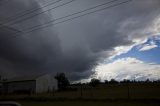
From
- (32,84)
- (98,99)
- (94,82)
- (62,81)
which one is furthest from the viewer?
(94,82)

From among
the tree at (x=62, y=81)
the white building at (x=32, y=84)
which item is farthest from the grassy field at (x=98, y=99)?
the tree at (x=62, y=81)

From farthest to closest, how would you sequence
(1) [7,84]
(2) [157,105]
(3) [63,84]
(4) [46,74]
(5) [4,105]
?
(3) [63,84], (1) [7,84], (4) [46,74], (2) [157,105], (5) [4,105]

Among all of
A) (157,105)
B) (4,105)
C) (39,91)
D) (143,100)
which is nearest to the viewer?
(4,105)

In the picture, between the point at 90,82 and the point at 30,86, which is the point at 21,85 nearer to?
the point at 30,86

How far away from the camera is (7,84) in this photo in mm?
78062

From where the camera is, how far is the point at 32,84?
67375 mm

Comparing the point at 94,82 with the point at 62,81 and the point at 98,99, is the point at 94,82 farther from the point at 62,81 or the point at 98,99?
the point at 98,99

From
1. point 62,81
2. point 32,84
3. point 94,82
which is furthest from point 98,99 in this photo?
point 94,82

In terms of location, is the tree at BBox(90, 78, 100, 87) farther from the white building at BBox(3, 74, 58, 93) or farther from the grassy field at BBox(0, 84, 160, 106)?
the grassy field at BBox(0, 84, 160, 106)

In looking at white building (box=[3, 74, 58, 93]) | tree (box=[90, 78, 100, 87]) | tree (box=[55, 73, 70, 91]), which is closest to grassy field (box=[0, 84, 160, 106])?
white building (box=[3, 74, 58, 93])

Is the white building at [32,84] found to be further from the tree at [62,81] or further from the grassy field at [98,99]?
the grassy field at [98,99]

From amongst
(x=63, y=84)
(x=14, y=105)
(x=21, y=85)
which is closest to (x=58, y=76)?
(x=63, y=84)

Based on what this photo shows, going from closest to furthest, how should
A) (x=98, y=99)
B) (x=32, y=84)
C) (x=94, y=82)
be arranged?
(x=98, y=99), (x=32, y=84), (x=94, y=82)

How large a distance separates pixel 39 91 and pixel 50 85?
694 cm
